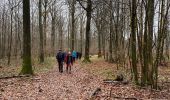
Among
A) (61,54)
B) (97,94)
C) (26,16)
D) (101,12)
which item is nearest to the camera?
(97,94)

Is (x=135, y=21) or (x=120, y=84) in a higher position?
(x=135, y=21)

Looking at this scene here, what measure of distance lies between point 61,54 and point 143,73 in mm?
9730

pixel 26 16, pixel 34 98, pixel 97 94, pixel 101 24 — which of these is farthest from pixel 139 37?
pixel 101 24

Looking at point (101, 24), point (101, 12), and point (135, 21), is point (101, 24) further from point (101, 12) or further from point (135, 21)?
point (135, 21)

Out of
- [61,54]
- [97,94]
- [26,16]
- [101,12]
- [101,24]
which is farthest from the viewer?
[101,24]

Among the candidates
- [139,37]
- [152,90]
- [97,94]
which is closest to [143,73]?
[152,90]

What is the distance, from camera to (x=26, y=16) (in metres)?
18.6

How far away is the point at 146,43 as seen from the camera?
1287 cm

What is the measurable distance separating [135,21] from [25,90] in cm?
598

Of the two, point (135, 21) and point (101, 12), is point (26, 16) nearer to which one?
point (135, 21)

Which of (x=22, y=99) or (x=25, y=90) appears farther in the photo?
(x=25, y=90)

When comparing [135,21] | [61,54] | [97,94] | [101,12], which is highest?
[101,12]

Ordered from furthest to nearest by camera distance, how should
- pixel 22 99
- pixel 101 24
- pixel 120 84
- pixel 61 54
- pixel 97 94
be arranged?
pixel 101 24
pixel 61 54
pixel 120 84
pixel 97 94
pixel 22 99

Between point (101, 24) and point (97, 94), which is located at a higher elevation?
point (101, 24)
